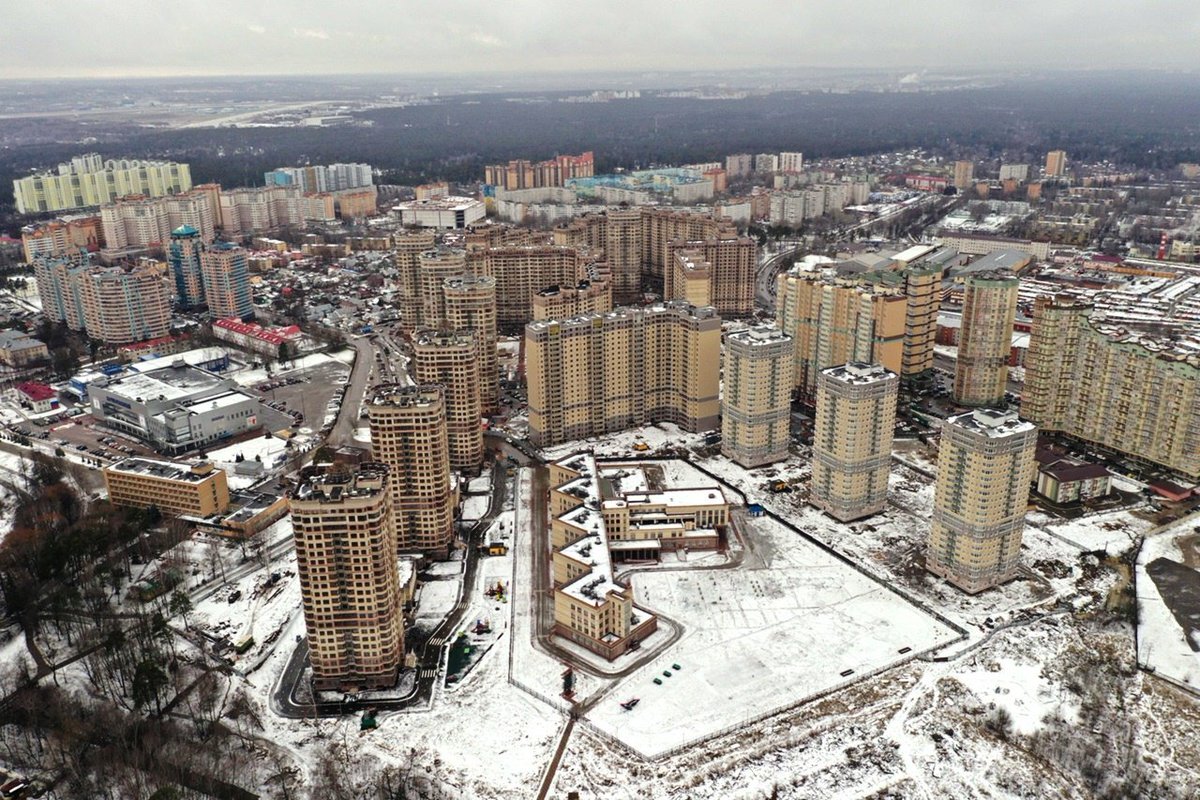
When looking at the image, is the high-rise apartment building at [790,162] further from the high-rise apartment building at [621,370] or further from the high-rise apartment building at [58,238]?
the high-rise apartment building at [621,370]

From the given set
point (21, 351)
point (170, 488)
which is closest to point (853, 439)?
point (170, 488)

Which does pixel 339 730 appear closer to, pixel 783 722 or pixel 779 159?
pixel 783 722

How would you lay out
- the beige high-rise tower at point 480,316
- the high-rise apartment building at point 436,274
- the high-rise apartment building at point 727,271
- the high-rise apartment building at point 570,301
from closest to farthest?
the beige high-rise tower at point 480,316
the high-rise apartment building at point 570,301
the high-rise apartment building at point 436,274
the high-rise apartment building at point 727,271

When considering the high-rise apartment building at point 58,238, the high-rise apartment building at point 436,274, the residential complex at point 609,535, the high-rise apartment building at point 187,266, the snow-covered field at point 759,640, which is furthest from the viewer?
the high-rise apartment building at point 58,238

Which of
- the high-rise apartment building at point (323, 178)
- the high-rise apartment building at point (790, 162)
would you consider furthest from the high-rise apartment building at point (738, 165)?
the high-rise apartment building at point (323, 178)

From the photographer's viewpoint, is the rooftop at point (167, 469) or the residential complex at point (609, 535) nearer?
the residential complex at point (609, 535)

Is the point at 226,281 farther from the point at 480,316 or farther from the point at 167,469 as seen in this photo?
the point at 167,469
